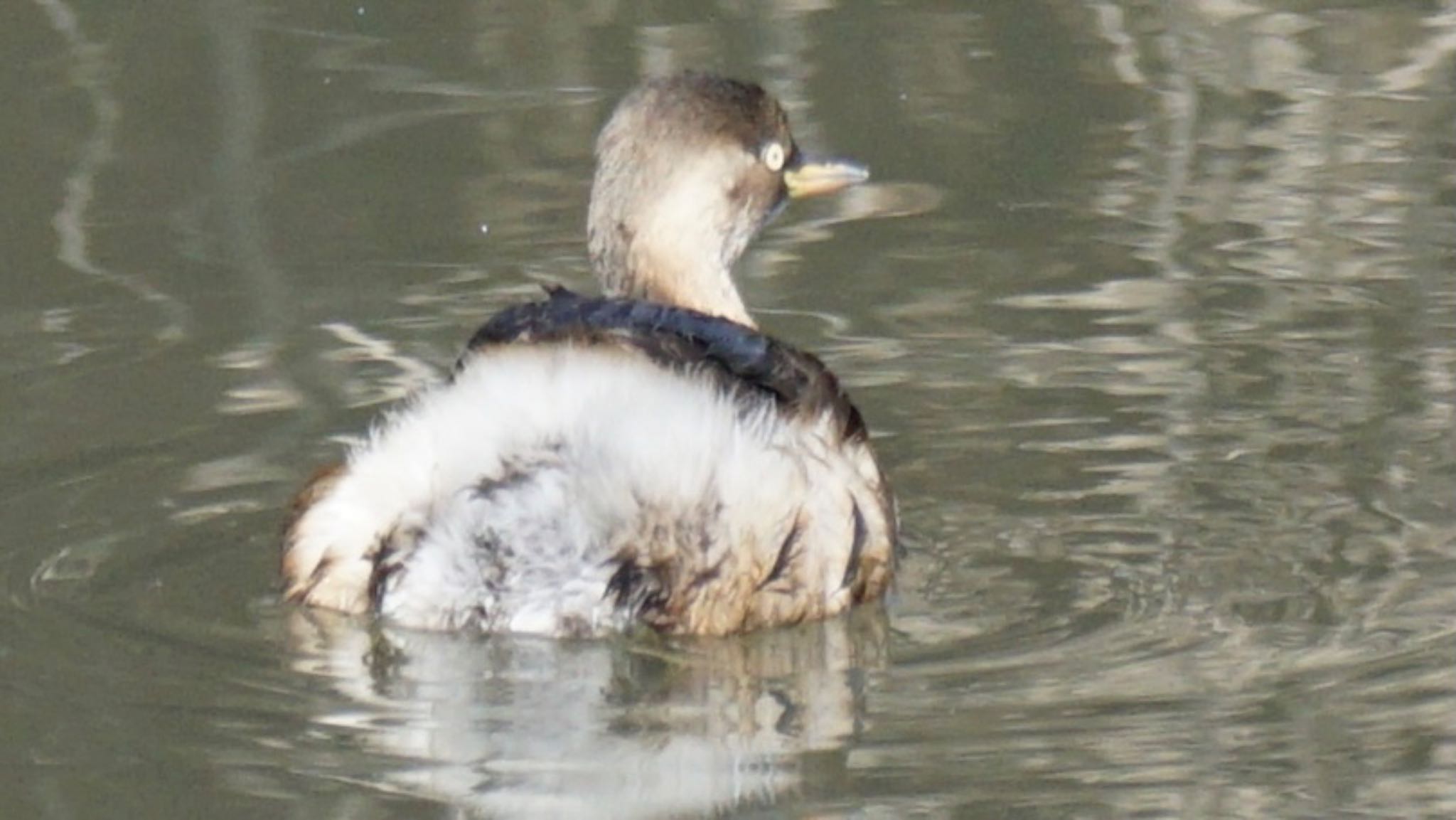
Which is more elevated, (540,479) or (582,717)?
(540,479)

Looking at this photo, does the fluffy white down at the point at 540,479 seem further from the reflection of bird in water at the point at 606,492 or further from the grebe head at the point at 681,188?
the grebe head at the point at 681,188

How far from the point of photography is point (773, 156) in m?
7.09

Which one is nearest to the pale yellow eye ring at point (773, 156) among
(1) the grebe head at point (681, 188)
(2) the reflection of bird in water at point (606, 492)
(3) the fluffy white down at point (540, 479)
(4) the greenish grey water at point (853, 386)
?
(1) the grebe head at point (681, 188)

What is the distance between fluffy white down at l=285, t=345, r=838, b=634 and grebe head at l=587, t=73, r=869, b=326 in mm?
1199

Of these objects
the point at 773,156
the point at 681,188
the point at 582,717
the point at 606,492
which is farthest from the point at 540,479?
the point at 773,156

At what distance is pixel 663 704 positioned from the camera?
17.4ft

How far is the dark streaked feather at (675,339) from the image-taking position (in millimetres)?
5652

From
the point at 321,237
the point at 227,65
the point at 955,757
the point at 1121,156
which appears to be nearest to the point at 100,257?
the point at 321,237

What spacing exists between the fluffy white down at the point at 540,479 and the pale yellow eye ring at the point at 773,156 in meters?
1.51

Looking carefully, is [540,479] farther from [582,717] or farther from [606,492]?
[582,717]

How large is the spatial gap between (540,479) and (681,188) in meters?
1.63

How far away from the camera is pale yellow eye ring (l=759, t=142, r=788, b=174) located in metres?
7.05

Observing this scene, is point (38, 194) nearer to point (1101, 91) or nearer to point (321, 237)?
point (321, 237)

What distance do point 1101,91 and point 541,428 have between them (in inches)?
181
